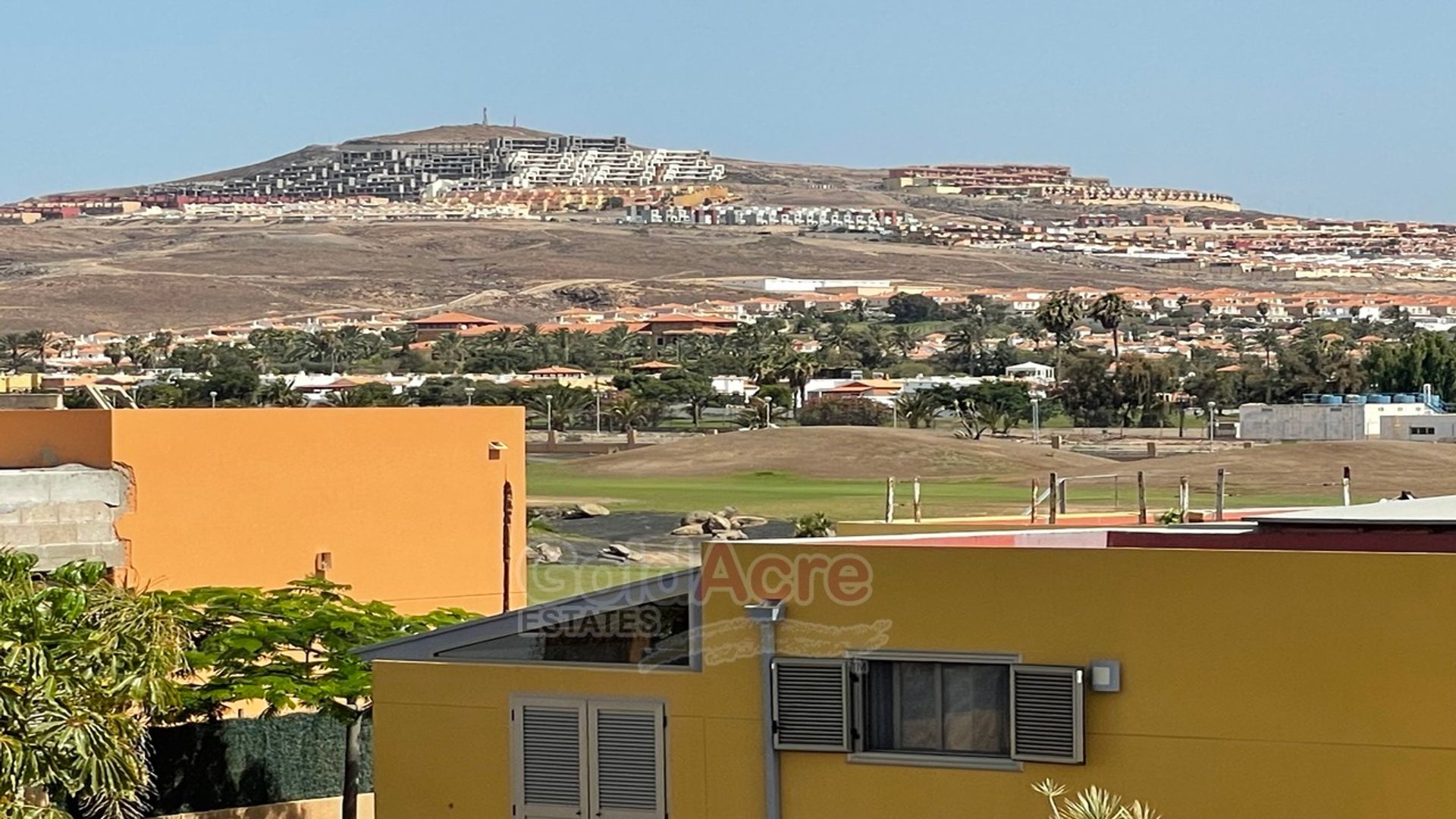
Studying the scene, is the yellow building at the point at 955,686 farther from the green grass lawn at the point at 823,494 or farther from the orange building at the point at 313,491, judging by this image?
the green grass lawn at the point at 823,494

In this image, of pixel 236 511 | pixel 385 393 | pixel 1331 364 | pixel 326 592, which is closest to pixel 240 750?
pixel 326 592

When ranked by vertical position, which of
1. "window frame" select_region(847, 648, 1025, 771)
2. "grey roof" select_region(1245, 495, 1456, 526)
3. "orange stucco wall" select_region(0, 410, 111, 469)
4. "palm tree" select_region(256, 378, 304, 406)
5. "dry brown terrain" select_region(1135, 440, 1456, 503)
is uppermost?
"palm tree" select_region(256, 378, 304, 406)

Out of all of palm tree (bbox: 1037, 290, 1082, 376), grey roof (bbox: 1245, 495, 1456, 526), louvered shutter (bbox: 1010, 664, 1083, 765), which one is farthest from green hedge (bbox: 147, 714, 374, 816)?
palm tree (bbox: 1037, 290, 1082, 376)

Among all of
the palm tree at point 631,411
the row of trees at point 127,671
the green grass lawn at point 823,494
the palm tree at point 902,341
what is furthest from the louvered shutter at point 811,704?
the palm tree at point 902,341

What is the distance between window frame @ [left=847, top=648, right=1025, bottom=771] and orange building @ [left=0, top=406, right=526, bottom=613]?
37.2 ft

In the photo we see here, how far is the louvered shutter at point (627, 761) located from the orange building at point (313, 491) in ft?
33.7

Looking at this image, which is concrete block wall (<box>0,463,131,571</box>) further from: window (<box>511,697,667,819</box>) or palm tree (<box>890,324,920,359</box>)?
palm tree (<box>890,324,920,359</box>)

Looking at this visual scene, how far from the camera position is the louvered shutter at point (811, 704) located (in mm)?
9258

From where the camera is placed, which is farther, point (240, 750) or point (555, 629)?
point (240, 750)

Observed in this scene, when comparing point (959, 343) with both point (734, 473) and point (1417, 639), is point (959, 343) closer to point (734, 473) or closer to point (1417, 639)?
point (734, 473)

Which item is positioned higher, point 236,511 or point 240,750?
point 236,511

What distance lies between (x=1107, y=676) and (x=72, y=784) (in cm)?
601

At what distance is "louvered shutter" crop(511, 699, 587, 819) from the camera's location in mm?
9852

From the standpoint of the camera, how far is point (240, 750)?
1719 centimetres
